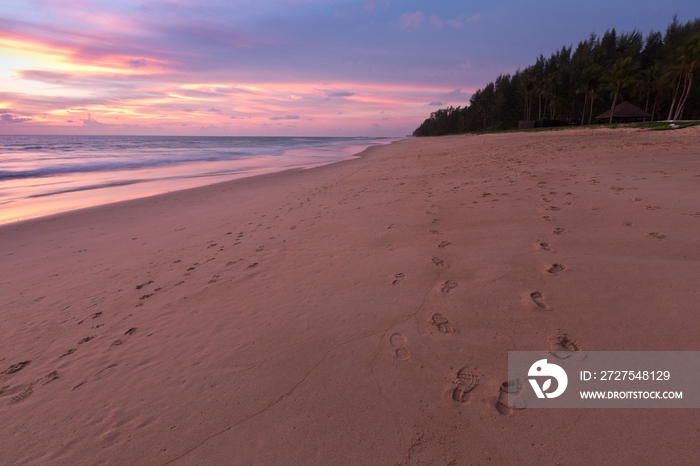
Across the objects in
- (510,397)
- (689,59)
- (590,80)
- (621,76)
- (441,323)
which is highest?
(590,80)

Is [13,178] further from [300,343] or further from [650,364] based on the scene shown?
[650,364]

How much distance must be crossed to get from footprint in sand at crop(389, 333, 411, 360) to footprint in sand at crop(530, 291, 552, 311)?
1282 mm

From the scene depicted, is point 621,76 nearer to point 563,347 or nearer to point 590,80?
point 590,80

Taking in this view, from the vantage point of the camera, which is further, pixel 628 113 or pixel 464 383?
pixel 628 113

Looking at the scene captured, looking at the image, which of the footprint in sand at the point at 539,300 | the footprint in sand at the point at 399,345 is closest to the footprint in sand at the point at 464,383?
the footprint in sand at the point at 399,345

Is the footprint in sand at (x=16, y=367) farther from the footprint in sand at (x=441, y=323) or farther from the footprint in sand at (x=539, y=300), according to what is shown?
the footprint in sand at (x=539, y=300)

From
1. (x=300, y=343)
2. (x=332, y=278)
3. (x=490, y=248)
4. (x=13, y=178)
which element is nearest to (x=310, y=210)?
(x=332, y=278)

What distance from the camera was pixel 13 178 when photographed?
17828mm

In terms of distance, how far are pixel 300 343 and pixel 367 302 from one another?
0.83 metres

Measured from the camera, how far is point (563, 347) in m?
2.47

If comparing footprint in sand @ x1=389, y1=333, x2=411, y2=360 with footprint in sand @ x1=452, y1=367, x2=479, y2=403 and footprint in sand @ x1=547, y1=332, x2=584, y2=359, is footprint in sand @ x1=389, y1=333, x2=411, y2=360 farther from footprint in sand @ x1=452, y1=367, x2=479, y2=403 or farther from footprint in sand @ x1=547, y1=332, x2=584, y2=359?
footprint in sand @ x1=547, y1=332, x2=584, y2=359

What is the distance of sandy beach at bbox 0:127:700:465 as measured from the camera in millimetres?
2002

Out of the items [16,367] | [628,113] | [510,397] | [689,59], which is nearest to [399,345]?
[510,397]

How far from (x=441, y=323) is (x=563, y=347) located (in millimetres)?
923
